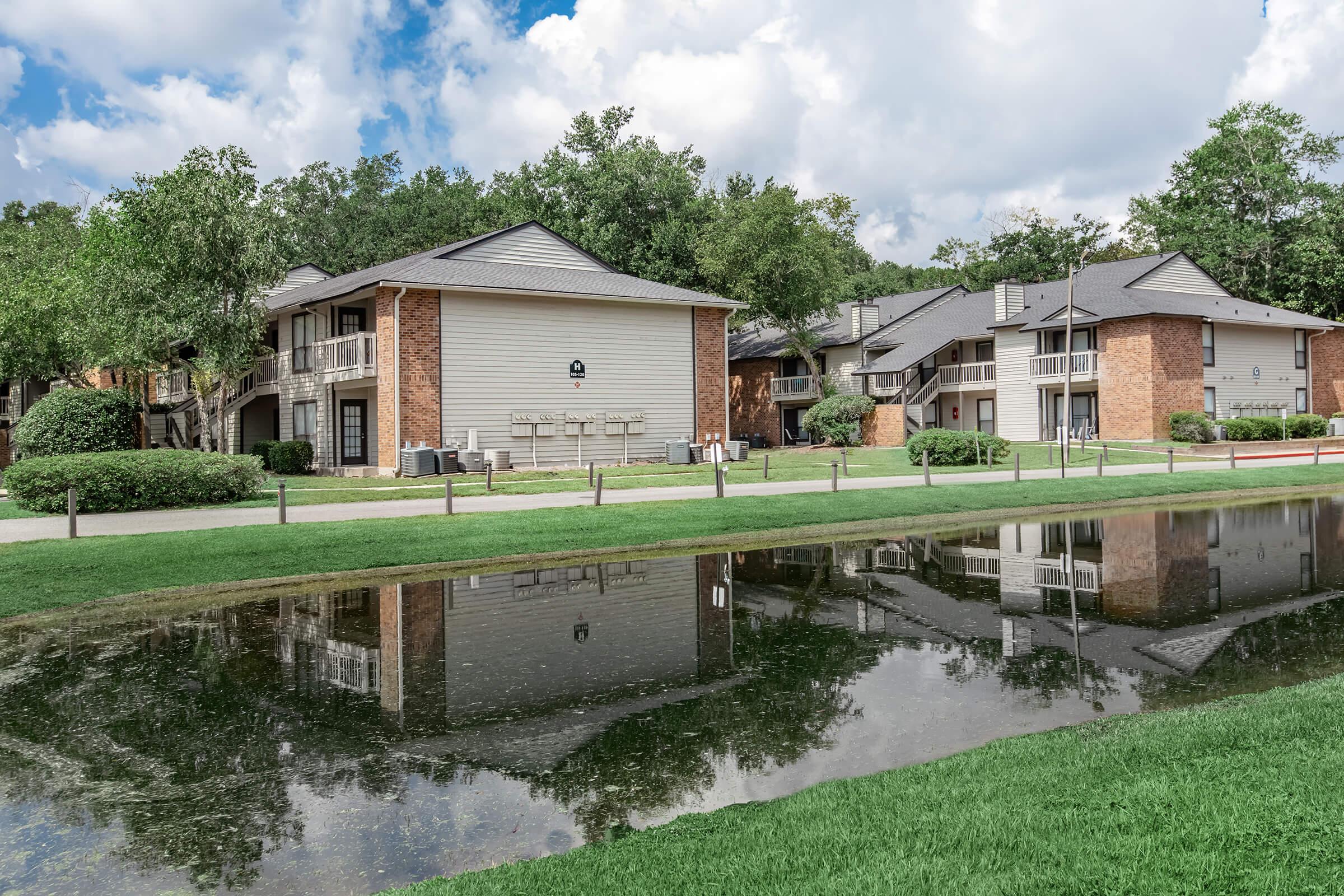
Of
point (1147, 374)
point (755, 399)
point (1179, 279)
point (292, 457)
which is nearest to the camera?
point (292, 457)

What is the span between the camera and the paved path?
721 inches

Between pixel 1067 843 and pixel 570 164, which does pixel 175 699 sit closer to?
pixel 1067 843

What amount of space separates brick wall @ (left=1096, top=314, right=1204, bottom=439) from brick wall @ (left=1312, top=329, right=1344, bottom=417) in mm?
9732

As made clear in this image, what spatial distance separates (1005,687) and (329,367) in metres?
30.0

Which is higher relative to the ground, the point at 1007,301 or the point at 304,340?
the point at 1007,301

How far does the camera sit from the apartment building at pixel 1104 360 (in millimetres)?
42562

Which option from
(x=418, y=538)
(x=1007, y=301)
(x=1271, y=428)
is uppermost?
(x=1007, y=301)

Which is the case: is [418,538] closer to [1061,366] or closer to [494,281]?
[494,281]

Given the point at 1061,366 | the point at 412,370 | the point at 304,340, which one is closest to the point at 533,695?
the point at 412,370

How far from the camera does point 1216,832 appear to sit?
4.18 meters

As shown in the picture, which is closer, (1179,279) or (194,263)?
(194,263)

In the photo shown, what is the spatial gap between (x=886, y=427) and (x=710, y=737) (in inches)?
1620

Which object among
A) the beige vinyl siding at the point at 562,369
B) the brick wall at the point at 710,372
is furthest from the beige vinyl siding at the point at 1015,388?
the beige vinyl siding at the point at 562,369

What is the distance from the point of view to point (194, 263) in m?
31.2
